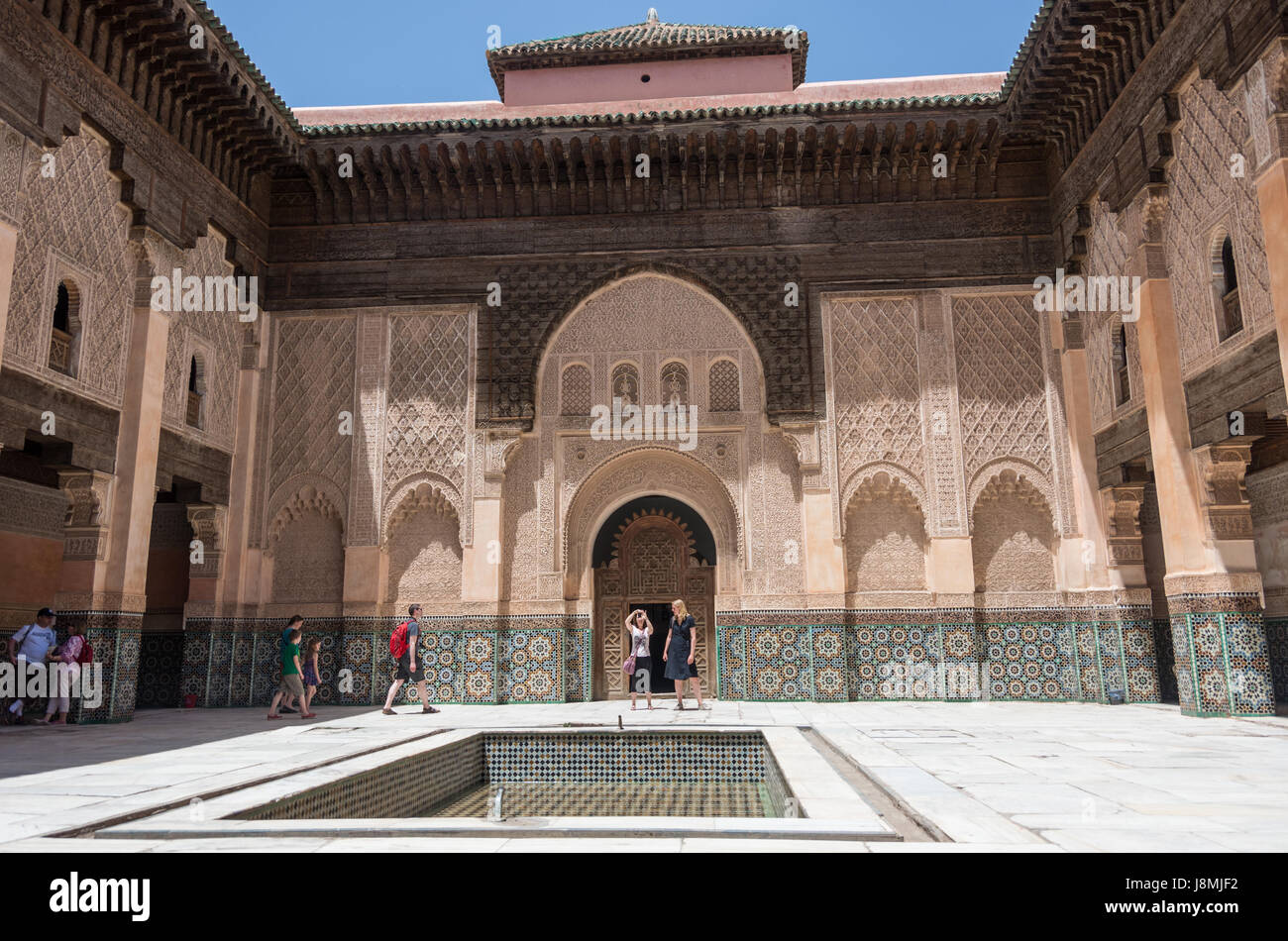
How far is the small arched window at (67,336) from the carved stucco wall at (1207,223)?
7922mm

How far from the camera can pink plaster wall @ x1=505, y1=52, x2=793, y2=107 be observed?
1147cm

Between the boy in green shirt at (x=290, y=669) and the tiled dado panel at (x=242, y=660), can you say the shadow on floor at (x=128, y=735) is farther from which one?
the tiled dado panel at (x=242, y=660)

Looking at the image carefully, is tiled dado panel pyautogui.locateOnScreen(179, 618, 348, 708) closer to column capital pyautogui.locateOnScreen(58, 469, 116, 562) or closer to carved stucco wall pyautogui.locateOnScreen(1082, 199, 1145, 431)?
column capital pyautogui.locateOnScreen(58, 469, 116, 562)

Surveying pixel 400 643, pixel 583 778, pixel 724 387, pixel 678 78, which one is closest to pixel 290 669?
pixel 400 643

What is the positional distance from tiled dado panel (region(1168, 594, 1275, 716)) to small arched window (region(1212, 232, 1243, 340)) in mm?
1830

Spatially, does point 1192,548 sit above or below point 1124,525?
below

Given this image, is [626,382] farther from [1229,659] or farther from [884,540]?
[1229,659]

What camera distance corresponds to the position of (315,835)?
2.61 metres

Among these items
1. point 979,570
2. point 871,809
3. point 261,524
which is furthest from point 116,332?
point 979,570

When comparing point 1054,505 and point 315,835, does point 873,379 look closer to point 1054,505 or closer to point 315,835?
point 1054,505

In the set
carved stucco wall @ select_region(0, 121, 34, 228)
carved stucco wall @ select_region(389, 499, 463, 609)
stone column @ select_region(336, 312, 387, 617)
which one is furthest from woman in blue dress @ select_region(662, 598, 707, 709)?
carved stucco wall @ select_region(0, 121, 34, 228)

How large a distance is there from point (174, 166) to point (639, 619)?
218 inches

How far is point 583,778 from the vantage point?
5.55 m

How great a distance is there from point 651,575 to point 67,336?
17.5ft
